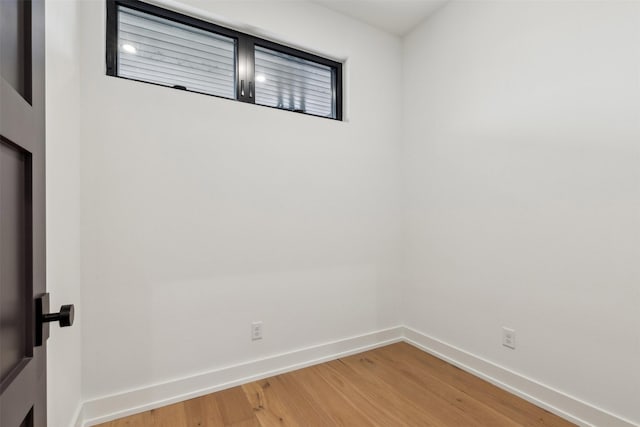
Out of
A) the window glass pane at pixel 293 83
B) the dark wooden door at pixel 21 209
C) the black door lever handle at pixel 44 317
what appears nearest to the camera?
the dark wooden door at pixel 21 209

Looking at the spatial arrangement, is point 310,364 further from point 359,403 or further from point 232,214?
point 232,214

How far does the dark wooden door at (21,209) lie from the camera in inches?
20.1

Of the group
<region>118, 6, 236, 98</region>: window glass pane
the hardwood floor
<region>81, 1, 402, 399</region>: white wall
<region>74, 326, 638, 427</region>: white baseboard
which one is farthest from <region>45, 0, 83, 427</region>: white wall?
the hardwood floor

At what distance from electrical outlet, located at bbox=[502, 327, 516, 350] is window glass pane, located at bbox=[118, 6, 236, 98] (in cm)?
250

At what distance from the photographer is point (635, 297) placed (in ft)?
4.86

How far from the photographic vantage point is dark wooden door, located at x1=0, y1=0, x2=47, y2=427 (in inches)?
20.1

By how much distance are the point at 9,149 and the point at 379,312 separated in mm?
2585

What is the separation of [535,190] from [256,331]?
2027mm

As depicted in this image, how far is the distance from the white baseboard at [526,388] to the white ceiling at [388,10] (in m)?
2.71

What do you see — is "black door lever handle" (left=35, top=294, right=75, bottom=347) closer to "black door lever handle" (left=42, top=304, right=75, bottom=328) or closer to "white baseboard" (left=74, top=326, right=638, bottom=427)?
"black door lever handle" (left=42, top=304, right=75, bottom=328)

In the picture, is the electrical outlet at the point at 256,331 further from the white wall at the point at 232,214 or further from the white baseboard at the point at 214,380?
the white baseboard at the point at 214,380

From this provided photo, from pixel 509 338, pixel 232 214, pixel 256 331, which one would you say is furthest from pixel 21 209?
pixel 509 338

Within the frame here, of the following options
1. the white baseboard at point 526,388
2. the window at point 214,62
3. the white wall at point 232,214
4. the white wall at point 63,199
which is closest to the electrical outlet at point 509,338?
the white baseboard at point 526,388

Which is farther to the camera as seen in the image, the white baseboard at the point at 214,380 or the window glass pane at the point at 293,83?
the window glass pane at the point at 293,83
